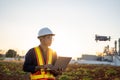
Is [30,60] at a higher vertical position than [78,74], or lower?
higher

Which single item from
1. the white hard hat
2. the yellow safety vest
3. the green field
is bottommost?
the green field

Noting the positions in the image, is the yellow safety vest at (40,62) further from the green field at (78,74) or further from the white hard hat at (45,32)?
the green field at (78,74)

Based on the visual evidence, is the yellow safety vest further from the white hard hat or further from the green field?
the green field

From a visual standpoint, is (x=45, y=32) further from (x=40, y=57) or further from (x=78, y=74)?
(x=78, y=74)

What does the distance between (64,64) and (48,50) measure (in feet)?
1.30

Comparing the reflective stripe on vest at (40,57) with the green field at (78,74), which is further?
the green field at (78,74)

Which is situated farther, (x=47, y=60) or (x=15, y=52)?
(x=15, y=52)

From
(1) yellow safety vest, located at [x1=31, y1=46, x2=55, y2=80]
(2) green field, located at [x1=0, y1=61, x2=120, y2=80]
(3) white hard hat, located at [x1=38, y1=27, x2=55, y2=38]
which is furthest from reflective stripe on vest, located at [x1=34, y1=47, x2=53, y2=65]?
(2) green field, located at [x1=0, y1=61, x2=120, y2=80]

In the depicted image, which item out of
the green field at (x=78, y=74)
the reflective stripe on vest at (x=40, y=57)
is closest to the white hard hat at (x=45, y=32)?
the reflective stripe on vest at (x=40, y=57)

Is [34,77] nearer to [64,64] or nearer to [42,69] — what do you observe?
[42,69]

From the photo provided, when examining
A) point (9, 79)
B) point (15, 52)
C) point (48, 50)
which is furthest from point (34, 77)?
point (15, 52)

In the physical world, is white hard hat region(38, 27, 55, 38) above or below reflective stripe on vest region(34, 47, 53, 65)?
above

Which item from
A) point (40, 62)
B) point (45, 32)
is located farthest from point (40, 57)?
point (45, 32)

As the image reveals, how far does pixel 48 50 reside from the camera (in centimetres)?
539
